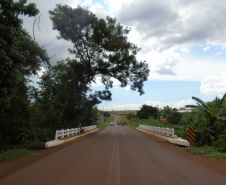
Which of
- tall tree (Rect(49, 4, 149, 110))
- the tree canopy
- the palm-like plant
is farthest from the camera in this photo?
the tree canopy

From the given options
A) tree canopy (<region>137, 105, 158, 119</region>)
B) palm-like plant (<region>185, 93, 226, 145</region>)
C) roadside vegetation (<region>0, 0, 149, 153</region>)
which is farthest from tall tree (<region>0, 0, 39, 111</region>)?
tree canopy (<region>137, 105, 158, 119</region>)

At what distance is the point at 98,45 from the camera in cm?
2598

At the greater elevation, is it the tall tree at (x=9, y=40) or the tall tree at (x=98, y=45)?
the tall tree at (x=98, y=45)

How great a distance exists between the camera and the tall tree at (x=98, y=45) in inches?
937

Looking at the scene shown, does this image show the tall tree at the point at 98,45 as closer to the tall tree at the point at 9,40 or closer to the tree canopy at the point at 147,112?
the tall tree at the point at 9,40

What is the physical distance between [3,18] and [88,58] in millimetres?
19085

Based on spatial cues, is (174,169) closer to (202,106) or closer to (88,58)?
(202,106)

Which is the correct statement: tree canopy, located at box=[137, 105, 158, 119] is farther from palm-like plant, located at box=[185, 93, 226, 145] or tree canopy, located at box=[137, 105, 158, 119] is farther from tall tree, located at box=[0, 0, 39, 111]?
tall tree, located at box=[0, 0, 39, 111]

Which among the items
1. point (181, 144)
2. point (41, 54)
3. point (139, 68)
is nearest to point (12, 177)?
point (181, 144)

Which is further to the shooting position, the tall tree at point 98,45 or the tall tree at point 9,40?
the tall tree at point 98,45

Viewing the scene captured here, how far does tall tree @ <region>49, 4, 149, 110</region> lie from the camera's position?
23797mm

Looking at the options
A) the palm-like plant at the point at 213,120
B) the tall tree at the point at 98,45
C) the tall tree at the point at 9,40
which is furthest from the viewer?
the tall tree at the point at 98,45

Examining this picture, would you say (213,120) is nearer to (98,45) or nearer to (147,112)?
(98,45)

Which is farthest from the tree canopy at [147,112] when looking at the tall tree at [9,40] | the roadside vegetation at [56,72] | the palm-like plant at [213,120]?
the tall tree at [9,40]
